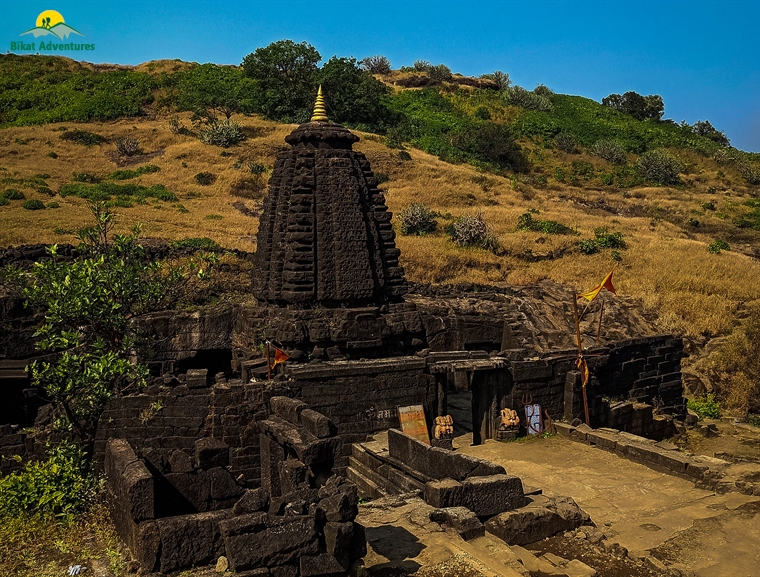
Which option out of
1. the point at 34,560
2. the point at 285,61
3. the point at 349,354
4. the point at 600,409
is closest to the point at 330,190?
the point at 349,354

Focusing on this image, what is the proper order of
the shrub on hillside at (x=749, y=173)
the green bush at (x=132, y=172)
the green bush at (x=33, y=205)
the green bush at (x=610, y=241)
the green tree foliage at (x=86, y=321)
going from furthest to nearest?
1. the shrub on hillside at (x=749, y=173)
2. the green bush at (x=132, y=172)
3. the green bush at (x=610, y=241)
4. the green bush at (x=33, y=205)
5. the green tree foliage at (x=86, y=321)

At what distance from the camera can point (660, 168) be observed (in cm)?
5941

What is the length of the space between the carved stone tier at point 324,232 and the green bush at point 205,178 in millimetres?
31779

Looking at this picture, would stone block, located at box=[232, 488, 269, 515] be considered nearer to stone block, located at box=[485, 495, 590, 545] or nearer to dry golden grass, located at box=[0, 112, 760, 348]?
stone block, located at box=[485, 495, 590, 545]

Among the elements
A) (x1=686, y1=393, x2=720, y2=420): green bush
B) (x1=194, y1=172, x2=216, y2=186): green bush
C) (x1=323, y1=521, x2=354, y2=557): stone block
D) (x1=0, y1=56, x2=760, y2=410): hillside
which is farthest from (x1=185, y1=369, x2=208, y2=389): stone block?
(x1=194, y1=172, x2=216, y2=186): green bush

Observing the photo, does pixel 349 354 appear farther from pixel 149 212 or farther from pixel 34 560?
pixel 149 212

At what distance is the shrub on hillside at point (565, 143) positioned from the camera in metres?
65.1

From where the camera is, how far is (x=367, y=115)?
206 feet

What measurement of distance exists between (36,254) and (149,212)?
12594 millimetres

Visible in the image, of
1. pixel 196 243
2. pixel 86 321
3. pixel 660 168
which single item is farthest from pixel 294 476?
pixel 660 168

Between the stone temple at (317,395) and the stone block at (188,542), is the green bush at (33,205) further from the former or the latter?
the stone block at (188,542)

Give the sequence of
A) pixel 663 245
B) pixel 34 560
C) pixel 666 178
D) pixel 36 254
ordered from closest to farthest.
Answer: pixel 34 560, pixel 36 254, pixel 663 245, pixel 666 178

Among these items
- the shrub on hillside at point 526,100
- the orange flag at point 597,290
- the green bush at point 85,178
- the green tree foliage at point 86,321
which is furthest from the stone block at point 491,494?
the shrub on hillside at point 526,100

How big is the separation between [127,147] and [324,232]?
42.0 metres
